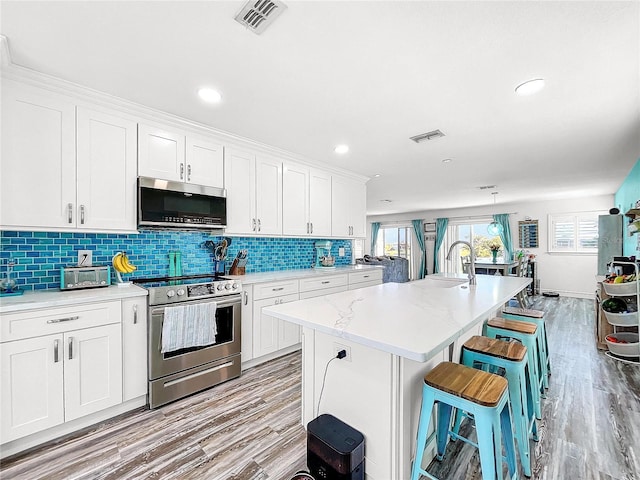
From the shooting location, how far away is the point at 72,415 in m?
1.82

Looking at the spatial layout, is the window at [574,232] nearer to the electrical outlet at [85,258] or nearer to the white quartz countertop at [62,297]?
the white quartz countertop at [62,297]

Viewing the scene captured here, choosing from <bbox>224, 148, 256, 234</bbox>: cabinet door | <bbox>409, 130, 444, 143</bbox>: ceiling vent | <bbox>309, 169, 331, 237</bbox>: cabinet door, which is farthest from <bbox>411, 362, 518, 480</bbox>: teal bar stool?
<bbox>309, 169, 331, 237</bbox>: cabinet door

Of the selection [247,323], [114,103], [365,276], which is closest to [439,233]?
[365,276]

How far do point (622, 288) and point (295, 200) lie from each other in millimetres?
3727

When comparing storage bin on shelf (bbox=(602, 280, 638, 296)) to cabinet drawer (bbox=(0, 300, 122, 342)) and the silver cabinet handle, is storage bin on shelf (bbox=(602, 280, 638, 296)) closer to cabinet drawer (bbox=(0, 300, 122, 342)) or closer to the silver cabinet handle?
cabinet drawer (bbox=(0, 300, 122, 342))

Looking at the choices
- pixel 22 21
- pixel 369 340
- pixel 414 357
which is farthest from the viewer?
pixel 22 21

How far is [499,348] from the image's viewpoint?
1670 mm

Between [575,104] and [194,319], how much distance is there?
3.50 m

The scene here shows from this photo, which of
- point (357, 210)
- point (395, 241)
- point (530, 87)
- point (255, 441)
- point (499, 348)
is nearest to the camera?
point (499, 348)

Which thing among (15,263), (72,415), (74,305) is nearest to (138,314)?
(74,305)

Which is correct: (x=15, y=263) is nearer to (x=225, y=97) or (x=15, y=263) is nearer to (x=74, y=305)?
Answer: (x=74, y=305)

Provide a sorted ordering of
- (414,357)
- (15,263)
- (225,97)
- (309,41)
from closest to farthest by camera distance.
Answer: (414,357) < (309,41) < (15,263) < (225,97)

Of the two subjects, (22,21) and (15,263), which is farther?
(15,263)

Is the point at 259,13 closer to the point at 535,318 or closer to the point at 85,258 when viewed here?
the point at 85,258
